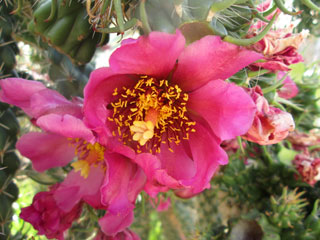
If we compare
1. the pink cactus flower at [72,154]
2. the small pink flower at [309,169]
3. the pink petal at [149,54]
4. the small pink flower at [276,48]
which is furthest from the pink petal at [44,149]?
the small pink flower at [309,169]

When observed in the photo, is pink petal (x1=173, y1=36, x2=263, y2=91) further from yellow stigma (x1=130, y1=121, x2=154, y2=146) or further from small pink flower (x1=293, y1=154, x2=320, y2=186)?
small pink flower (x1=293, y1=154, x2=320, y2=186)

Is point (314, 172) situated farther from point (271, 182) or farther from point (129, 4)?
point (129, 4)

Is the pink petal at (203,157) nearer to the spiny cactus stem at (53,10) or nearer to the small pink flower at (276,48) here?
the small pink flower at (276,48)

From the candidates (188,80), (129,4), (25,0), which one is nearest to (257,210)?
(188,80)

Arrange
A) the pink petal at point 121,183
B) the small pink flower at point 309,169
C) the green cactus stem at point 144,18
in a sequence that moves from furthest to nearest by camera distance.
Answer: the small pink flower at point 309,169
the pink petal at point 121,183
the green cactus stem at point 144,18

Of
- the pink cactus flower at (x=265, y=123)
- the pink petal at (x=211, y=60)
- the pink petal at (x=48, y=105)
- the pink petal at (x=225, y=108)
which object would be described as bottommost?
the pink cactus flower at (x=265, y=123)

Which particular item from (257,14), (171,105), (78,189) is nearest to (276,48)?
(257,14)

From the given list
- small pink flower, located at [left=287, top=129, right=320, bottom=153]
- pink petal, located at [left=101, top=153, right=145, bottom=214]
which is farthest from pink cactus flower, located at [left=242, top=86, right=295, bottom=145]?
small pink flower, located at [left=287, top=129, right=320, bottom=153]

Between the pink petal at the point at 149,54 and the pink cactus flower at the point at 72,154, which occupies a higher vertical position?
the pink petal at the point at 149,54
